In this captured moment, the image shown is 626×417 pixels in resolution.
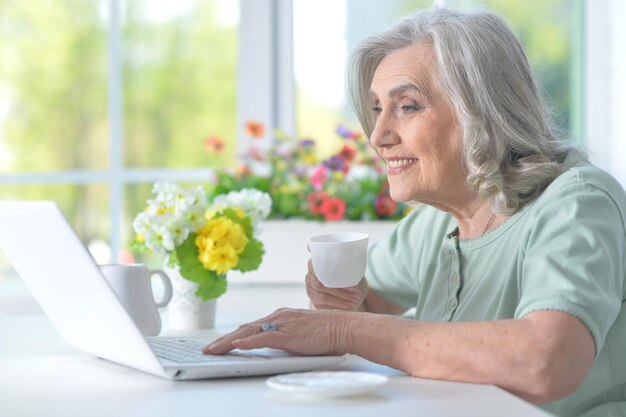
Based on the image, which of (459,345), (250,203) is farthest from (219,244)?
(459,345)

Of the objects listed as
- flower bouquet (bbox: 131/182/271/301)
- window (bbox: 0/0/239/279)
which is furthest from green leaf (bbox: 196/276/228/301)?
window (bbox: 0/0/239/279)

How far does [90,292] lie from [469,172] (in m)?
0.80

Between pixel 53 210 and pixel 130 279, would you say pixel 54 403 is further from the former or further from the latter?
pixel 130 279

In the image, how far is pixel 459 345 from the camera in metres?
1.23

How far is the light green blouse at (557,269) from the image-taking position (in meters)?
1.29

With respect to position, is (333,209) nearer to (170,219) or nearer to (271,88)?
(271,88)

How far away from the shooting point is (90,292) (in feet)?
3.99

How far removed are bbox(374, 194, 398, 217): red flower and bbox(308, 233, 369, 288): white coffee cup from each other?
5.43ft

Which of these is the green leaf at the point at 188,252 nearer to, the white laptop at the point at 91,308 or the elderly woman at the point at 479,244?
the elderly woman at the point at 479,244

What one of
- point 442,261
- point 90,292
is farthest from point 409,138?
point 90,292

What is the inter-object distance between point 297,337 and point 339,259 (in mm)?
216

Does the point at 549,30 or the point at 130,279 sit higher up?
the point at 549,30

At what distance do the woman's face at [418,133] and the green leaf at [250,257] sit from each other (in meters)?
0.34

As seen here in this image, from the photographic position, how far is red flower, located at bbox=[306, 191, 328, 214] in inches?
126
